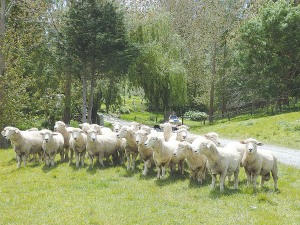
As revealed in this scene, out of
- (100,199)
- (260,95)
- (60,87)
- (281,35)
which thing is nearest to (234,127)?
(260,95)

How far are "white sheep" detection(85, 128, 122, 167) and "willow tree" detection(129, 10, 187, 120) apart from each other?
10501 mm

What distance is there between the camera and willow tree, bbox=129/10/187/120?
20547 millimetres

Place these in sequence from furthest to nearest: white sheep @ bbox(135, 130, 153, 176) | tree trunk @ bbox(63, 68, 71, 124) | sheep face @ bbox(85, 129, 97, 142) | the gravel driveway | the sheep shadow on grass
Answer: tree trunk @ bbox(63, 68, 71, 124), the gravel driveway, the sheep shadow on grass, sheep face @ bbox(85, 129, 97, 142), white sheep @ bbox(135, 130, 153, 176)

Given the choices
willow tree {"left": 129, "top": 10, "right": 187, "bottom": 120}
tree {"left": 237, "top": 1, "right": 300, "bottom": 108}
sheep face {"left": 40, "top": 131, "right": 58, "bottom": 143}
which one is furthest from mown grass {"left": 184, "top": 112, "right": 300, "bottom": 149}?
sheep face {"left": 40, "top": 131, "right": 58, "bottom": 143}

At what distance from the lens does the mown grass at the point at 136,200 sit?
547 centimetres

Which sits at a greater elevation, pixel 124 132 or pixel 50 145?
pixel 124 132

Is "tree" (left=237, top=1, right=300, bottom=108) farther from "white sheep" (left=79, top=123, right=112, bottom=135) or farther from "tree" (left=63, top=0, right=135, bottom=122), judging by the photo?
"white sheep" (left=79, top=123, right=112, bottom=135)

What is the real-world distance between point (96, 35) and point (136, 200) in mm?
11007

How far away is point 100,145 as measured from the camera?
9.88 metres

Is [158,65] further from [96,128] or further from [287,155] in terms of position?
[287,155]

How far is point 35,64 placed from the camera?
17.4 meters

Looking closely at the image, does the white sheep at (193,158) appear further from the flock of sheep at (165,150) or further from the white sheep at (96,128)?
the white sheep at (96,128)

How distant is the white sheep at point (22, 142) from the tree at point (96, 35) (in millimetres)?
6363

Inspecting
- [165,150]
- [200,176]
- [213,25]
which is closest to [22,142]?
[165,150]
